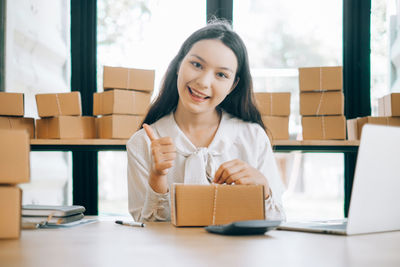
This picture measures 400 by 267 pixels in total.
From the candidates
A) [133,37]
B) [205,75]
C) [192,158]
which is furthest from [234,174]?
[133,37]

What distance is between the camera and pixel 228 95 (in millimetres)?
1771

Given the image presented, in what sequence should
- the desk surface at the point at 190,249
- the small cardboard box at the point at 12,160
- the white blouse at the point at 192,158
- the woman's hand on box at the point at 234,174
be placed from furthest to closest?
the white blouse at the point at 192,158 < the woman's hand on box at the point at 234,174 < the small cardboard box at the point at 12,160 < the desk surface at the point at 190,249

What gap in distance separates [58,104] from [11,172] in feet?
5.57

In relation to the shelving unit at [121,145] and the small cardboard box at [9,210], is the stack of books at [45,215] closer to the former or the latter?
the small cardboard box at [9,210]

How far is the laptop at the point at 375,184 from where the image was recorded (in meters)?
0.84

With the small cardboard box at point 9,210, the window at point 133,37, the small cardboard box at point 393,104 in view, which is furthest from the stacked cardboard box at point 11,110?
the small cardboard box at point 393,104

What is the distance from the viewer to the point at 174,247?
760 millimetres

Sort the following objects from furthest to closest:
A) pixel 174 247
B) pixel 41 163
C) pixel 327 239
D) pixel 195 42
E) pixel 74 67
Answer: pixel 74 67 → pixel 41 163 → pixel 195 42 → pixel 327 239 → pixel 174 247

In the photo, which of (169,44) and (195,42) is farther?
(169,44)

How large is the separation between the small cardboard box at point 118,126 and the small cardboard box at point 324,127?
0.93 m

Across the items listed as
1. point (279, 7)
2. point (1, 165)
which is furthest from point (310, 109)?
point (1, 165)

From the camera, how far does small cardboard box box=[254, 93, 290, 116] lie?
244cm

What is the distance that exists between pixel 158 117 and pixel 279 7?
1500 mm

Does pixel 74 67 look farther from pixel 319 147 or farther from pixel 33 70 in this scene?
pixel 319 147
